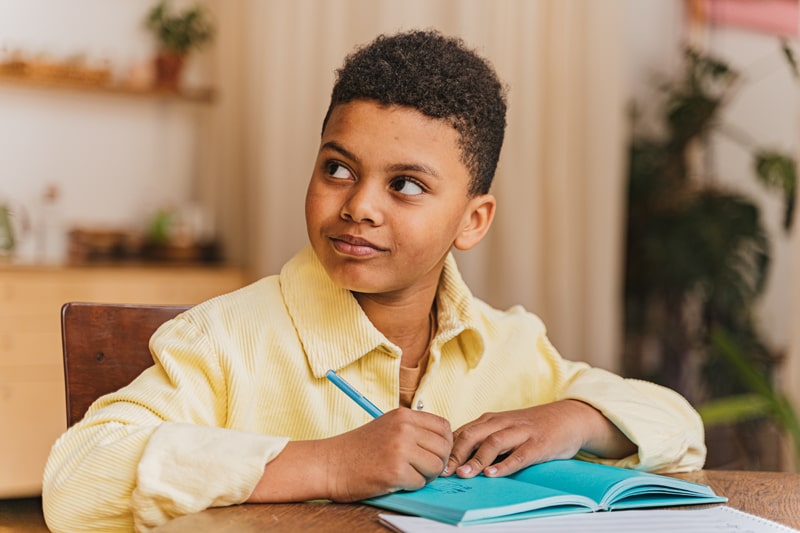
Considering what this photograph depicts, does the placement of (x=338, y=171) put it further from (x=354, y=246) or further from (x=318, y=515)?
(x=318, y=515)

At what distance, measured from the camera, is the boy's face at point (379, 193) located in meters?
0.98

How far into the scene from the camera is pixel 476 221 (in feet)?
3.76

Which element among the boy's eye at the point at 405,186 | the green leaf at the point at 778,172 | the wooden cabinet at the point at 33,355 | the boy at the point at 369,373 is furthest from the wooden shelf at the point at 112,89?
the boy's eye at the point at 405,186

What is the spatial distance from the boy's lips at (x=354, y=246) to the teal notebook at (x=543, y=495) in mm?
235

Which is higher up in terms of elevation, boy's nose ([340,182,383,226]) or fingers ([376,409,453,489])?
boy's nose ([340,182,383,226])

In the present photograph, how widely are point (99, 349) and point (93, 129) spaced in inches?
129

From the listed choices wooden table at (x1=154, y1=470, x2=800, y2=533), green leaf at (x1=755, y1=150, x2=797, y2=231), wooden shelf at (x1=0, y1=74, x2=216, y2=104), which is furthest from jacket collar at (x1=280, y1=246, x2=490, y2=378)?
wooden shelf at (x1=0, y1=74, x2=216, y2=104)

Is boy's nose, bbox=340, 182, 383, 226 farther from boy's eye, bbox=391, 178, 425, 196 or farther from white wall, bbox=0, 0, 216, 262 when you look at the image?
white wall, bbox=0, 0, 216, 262

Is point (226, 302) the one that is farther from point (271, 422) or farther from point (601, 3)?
point (601, 3)

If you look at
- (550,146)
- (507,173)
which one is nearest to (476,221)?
(507,173)

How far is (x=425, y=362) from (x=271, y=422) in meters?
0.21

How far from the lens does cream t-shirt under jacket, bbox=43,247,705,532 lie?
0.83 m

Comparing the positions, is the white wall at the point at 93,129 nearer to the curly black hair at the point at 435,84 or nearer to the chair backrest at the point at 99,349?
the chair backrest at the point at 99,349

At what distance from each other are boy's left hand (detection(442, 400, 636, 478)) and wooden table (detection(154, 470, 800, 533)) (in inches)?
5.0
